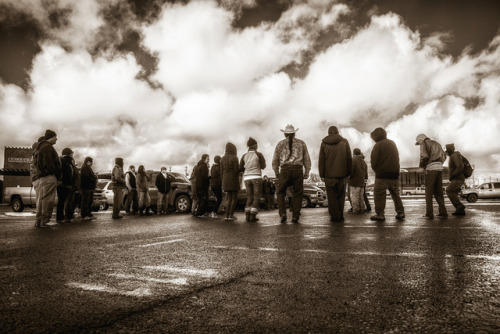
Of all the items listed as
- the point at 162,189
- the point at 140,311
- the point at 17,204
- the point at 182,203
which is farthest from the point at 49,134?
the point at 17,204

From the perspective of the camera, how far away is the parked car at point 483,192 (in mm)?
30078

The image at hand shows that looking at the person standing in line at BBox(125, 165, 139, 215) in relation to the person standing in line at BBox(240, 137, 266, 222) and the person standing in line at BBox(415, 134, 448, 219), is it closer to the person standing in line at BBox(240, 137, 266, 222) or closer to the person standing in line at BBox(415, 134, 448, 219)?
the person standing in line at BBox(240, 137, 266, 222)

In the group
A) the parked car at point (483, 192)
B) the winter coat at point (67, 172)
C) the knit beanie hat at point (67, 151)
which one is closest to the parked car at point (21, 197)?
the knit beanie hat at point (67, 151)

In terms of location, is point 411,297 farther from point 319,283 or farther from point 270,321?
point 270,321

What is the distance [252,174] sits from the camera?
861 cm

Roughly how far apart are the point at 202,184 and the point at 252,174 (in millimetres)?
2938

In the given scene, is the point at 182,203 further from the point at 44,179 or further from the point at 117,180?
the point at 44,179

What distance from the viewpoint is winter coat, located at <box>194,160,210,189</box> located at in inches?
437

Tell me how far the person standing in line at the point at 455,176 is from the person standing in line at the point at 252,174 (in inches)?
178

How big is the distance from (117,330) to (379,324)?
119cm

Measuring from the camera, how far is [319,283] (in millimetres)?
2400

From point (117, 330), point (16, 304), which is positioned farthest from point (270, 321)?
point (16, 304)

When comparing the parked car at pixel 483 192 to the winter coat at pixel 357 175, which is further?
the parked car at pixel 483 192

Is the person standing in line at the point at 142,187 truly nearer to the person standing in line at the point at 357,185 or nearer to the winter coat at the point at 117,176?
the winter coat at the point at 117,176
